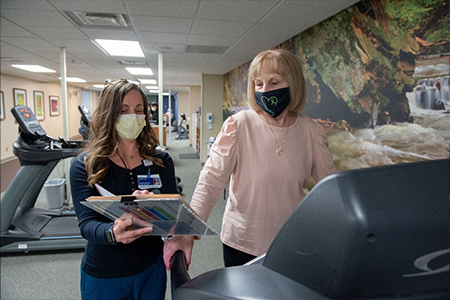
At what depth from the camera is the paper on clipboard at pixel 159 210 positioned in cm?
79

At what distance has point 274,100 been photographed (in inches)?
49.5

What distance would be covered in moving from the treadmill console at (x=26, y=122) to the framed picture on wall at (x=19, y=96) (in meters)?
7.03

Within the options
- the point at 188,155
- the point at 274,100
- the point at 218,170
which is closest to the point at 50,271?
the point at 218,170

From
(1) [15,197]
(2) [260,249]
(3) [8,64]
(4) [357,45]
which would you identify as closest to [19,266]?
(1) [15,197]

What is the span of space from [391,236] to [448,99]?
1983 mm

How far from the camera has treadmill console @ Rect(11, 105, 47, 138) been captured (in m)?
3.43

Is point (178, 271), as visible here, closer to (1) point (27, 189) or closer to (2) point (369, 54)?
(2) point (369, 54)

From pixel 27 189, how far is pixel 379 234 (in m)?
4.06

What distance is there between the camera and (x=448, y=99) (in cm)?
192

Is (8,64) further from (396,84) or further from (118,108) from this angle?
(396,84)

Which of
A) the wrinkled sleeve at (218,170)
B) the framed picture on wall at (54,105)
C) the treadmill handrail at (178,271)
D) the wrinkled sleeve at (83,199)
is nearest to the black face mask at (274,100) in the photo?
the wrinkled sleeve at (218,170)

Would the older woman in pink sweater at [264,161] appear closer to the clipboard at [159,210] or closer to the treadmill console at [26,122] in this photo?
the clipboard at [159,210]

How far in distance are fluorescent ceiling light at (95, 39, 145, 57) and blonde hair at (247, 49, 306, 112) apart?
3.79 metres

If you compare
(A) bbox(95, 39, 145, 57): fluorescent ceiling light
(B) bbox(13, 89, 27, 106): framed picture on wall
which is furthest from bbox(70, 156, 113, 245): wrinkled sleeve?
(B) bbox(13, 89, 27, 106): framed picture on wall
